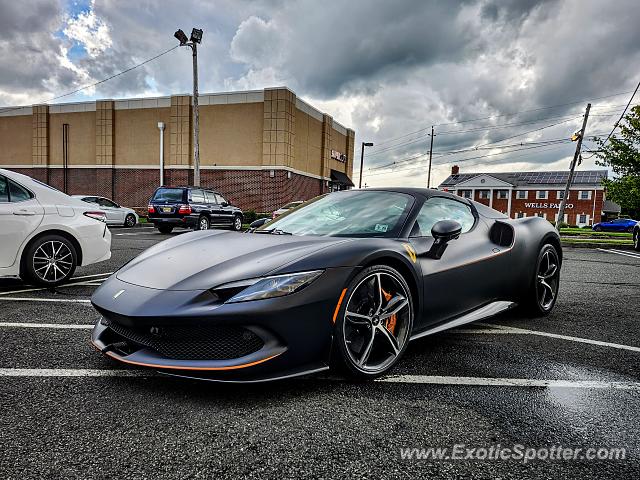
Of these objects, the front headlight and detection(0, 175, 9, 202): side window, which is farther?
detection(0, 175, 9, 202): side window

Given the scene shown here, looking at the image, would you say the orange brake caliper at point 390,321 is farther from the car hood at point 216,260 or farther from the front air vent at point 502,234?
the front air vent at point 502,234

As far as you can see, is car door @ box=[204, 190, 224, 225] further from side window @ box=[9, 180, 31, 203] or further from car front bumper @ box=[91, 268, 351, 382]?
car front bumper @ box=[91, 268, 351, 382]

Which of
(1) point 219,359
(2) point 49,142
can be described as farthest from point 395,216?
(2) point 49,142

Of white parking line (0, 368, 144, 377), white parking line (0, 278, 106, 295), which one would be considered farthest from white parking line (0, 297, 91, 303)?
white parking line (0, 368, 144, 377)

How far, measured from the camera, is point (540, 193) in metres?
63.0

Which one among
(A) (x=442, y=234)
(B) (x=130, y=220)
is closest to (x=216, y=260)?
(A) (x=442, y=234)

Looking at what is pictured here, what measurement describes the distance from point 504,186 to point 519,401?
66.8 metres

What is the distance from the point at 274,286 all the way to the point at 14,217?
393 centimetres

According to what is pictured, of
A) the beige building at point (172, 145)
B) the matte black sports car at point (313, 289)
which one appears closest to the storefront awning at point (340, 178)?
the beige building at point (172, 145)

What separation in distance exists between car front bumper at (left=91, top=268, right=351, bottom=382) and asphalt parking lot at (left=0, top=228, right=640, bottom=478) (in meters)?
0.18

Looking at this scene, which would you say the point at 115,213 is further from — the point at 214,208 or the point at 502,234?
the point at 502,234

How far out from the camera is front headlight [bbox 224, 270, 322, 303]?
2.18m

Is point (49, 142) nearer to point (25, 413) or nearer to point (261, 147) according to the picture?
point (261, 147)

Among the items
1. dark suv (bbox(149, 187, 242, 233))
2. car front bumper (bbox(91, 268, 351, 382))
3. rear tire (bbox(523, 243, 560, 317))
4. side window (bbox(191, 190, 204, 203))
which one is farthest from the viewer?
side window (bbox(191, 190, 204, 203))
